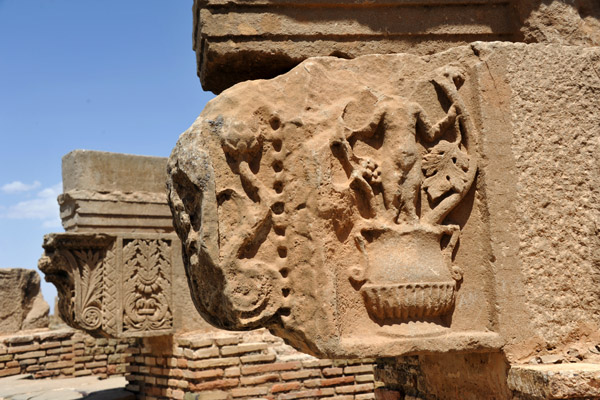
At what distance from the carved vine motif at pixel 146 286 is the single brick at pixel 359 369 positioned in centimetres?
189

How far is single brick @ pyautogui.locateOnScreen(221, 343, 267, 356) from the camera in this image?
5.79 meters

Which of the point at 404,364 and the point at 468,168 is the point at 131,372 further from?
the point at 468,168

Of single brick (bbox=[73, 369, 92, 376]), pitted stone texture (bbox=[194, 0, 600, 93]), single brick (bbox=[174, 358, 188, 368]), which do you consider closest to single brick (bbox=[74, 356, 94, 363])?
single brick (bbox=[73, 369, 92, 376])

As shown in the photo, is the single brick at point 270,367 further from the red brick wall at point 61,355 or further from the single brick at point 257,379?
the red brick wall at point 61,355

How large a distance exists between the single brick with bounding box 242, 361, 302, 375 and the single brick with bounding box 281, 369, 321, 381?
0.16 feet

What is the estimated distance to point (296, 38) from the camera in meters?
2.59

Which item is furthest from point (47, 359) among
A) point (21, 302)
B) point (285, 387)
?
point (285, 387)

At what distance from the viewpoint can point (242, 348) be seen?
5.87 metres

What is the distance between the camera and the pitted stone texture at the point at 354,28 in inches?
99.7

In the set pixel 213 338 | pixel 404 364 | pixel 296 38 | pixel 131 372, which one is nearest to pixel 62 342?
pixel 131 372

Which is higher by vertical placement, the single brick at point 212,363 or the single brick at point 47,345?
the single brick at point 212,363

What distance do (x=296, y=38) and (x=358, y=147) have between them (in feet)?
2.02

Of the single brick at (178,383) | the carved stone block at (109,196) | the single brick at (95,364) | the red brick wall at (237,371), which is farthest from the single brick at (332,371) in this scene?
the single brick at (95,364)

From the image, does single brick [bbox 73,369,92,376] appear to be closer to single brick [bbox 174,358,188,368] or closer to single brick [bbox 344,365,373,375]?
single brick [bbox 174,358,188,368]
